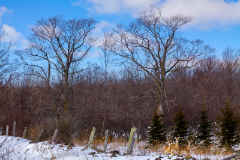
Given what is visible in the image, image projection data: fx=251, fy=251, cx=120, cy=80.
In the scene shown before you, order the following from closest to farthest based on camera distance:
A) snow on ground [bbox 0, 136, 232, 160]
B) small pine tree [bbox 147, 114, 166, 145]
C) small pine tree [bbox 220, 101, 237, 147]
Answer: snow on ground [bbox 0, 136, 232, 160] → small pine tree [bbox 220, 101, 237, 147] → small pine tree [bbox 147, 114, 166, 145]

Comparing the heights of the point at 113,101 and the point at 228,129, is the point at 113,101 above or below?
above

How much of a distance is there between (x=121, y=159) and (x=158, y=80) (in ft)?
50.7

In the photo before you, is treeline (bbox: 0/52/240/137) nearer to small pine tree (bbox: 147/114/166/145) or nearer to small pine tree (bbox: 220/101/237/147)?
small pine tree (bbox: 147/114/166/145)

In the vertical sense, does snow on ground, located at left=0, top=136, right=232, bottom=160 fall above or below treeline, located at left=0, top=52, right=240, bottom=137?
below

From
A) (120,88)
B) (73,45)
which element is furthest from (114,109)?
(73,45)

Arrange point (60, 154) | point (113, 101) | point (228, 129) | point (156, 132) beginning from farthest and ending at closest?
1. point (113, 101)
2. point (156, 132)
3. point (228, 129)
4. point (60, 154)

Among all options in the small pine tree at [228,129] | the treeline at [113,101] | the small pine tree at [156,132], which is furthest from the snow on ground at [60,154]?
the treeline at [113,101]

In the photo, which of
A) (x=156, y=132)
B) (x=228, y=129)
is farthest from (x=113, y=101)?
(x=228, y=129)

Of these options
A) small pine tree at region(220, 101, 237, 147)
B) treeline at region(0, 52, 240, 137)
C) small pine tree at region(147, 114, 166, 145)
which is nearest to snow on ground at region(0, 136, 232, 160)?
small pine tree at region(147, 114, 166, 145)

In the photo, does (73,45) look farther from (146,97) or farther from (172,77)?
(172,77)

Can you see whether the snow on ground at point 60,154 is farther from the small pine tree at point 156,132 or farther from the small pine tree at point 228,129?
the small pine tree at point 228,129

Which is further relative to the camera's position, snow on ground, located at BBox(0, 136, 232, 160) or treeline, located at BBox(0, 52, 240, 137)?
treeline, located at BBox(0, 52, 240, 137)

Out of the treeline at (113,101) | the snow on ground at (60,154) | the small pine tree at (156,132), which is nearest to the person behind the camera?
the snow on ground at (60,154)

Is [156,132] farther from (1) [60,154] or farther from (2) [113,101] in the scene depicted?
(2) [113,101]
